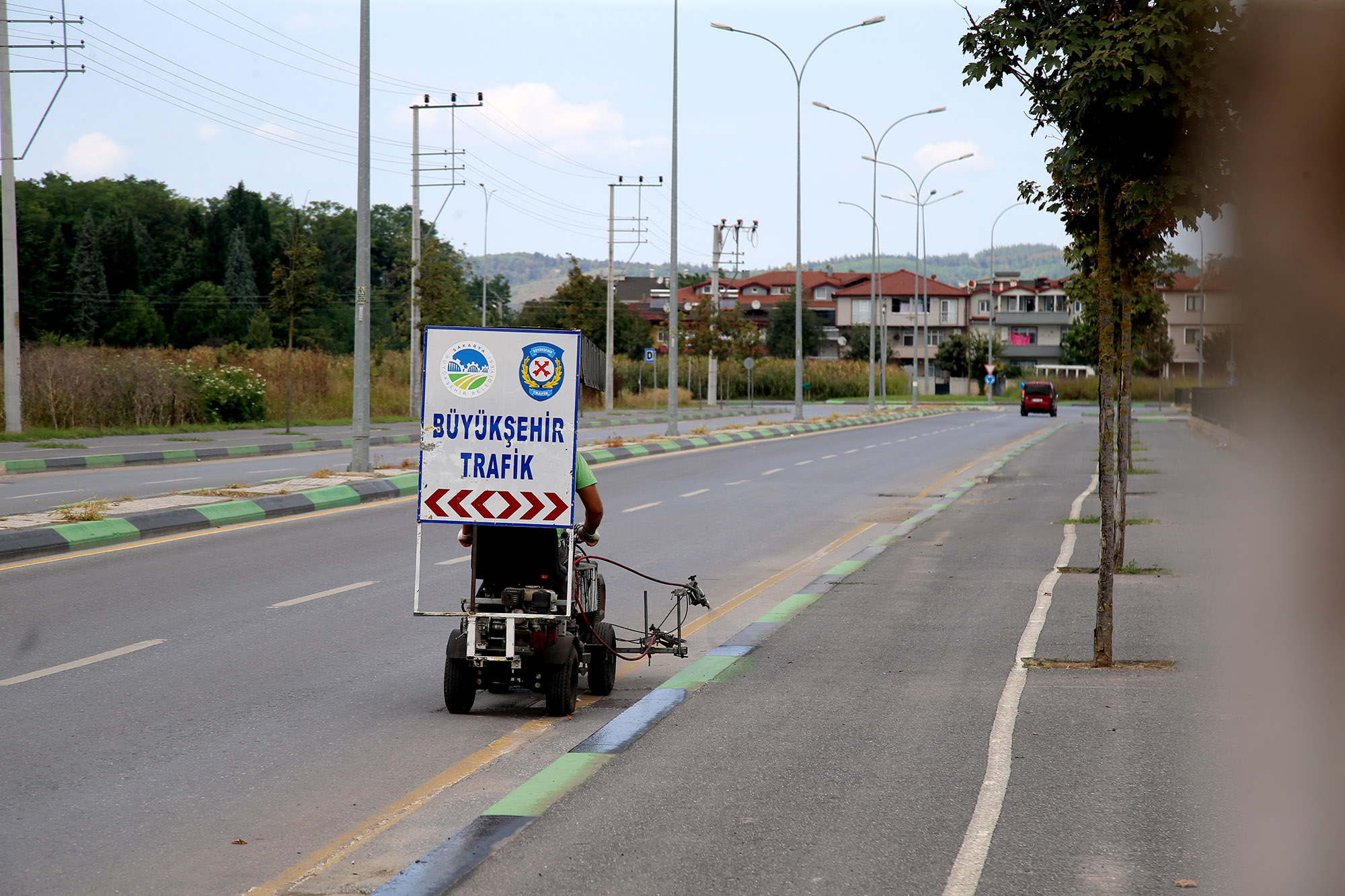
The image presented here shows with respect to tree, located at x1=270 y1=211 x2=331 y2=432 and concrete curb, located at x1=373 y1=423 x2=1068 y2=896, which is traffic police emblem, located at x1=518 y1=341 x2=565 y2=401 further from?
tree, located at x1=270 y1=211 x2=331 y2=432

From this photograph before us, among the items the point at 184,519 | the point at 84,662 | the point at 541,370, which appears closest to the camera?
the point at 541,370

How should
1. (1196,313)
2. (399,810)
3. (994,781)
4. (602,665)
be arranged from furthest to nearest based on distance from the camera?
(602,665) → (994,781) → (399,810) → (1196,313)

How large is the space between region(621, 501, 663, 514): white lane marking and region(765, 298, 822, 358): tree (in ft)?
307

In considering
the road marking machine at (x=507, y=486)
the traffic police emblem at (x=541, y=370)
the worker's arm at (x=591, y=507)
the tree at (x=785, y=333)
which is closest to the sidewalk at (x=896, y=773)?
the road marking machine at (x=507, y=486)

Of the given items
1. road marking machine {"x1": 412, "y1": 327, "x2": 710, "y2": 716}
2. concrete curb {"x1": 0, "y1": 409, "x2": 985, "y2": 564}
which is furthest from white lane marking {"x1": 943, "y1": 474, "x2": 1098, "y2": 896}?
concrete curb {"x1": 0, "y1": 409, "x2": 985, "y2": 564}

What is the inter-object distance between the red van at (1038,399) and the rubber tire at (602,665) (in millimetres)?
57637

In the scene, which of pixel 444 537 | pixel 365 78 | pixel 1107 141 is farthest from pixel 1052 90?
pixel 365 78

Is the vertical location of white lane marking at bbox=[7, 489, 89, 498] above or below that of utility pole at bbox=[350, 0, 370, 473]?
below

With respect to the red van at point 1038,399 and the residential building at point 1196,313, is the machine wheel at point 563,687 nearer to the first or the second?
the residential building at point 1196,313

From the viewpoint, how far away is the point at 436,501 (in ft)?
21.1

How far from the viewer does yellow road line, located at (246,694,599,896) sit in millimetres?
4086

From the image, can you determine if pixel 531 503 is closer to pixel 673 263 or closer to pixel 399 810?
pixel 399 810

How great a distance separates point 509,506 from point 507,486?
→ 11 centimetres

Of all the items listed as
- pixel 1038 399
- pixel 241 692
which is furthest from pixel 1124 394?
pixel 1038 399
